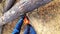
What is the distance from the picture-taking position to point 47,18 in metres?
1.10

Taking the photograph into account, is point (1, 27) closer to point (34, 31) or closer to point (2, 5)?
point (2, 5)

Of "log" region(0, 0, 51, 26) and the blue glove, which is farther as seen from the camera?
the blue glove

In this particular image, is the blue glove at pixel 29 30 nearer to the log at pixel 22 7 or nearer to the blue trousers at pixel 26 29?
the blue trousers at pixel 26 29

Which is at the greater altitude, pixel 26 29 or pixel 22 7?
pixel 22 7

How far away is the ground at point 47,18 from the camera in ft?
3.50

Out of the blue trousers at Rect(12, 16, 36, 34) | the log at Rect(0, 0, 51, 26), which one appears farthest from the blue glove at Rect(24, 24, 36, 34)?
the log at Rect(0, 0, 51, 26)

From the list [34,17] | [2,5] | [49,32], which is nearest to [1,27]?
[2,5]

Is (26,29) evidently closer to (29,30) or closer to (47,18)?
(29,30)

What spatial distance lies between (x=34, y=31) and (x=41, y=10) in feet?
0.57

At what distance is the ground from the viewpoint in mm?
1067

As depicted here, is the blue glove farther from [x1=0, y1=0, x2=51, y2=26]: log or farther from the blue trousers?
[x1=0, y1=0, x2=51, y2=26]: log

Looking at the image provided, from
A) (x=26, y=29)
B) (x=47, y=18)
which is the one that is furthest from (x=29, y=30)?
(x=47, y=18)

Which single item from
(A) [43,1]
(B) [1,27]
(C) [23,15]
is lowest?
(B) [1,27]

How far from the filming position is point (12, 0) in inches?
48.6
